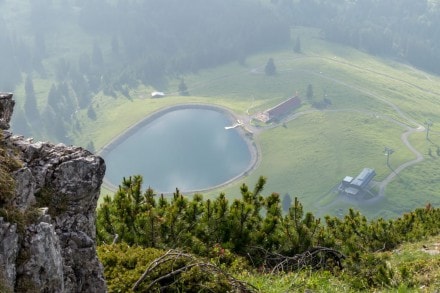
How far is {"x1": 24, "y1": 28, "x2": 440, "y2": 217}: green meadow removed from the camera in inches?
5177

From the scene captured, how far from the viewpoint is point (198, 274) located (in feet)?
31.1

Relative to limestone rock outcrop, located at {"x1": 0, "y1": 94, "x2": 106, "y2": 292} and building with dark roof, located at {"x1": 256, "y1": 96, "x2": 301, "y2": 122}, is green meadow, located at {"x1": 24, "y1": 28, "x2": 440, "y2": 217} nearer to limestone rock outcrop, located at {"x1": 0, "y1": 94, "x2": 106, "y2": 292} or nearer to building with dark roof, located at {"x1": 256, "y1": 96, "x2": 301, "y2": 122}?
building with dark roof, located at {"x1": 256, "y1": 96, "x2": 301, "y2": 122}

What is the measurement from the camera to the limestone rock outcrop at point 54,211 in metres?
6.47

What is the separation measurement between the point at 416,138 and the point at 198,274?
156499 mm

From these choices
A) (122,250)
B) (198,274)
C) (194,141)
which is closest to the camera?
(198,274)

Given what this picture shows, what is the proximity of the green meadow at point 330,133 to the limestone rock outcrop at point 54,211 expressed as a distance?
118 m

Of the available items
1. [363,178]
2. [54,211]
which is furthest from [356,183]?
[54,211]

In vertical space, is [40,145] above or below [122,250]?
above

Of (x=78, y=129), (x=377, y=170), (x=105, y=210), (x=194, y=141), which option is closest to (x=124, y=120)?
(x=78, y=129)

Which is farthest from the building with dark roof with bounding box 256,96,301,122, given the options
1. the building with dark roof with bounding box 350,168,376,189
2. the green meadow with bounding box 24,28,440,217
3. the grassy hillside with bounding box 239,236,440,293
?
the grassy hillside with bounding box 239,236,440,293

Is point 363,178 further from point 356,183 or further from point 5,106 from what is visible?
point 5,106

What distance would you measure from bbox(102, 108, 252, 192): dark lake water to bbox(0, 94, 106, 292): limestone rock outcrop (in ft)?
436

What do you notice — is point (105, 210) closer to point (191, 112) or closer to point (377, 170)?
point (377, 170)

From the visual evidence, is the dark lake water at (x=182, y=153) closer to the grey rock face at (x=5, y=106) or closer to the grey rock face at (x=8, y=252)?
the grey rock face at (x=5, y=106)
